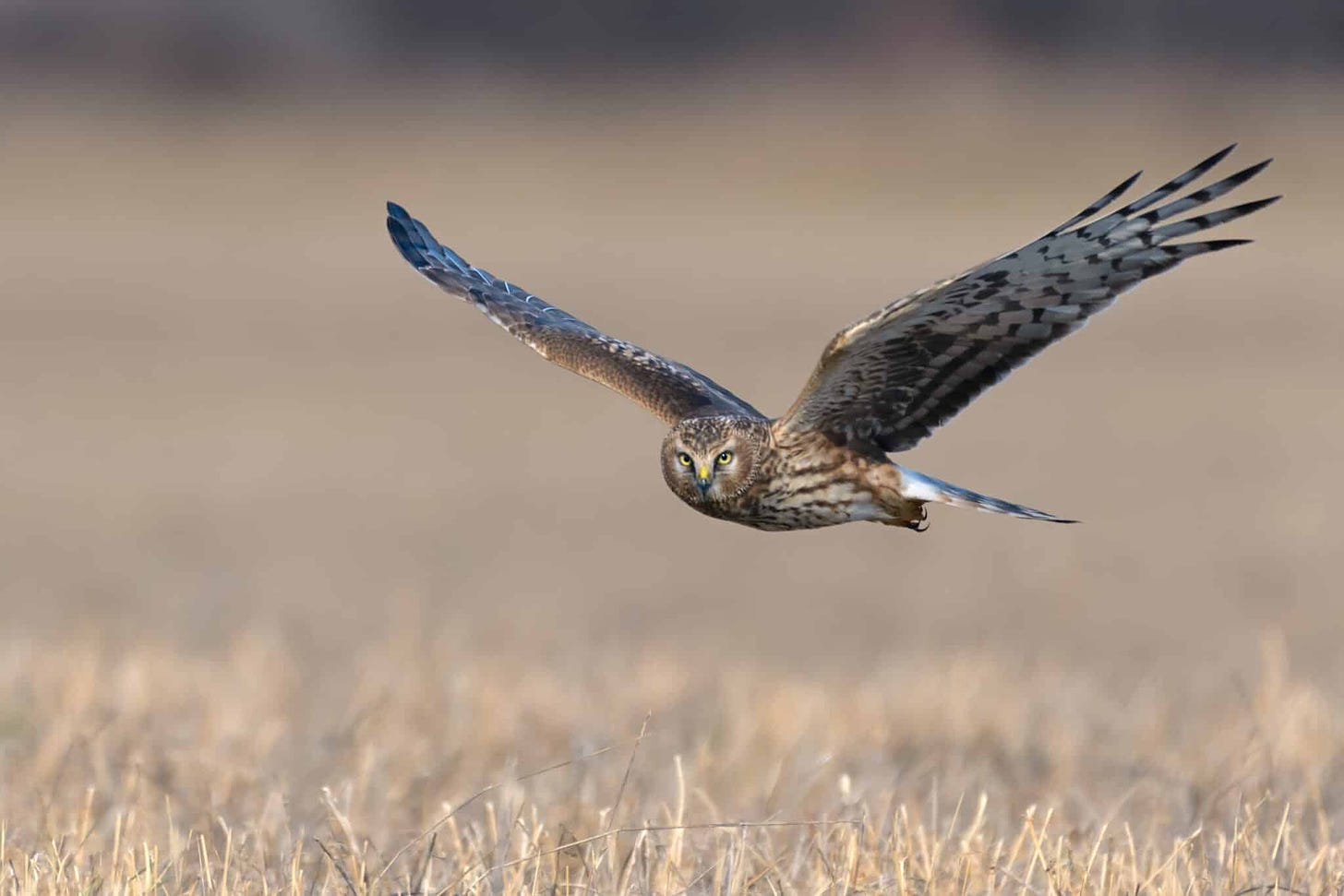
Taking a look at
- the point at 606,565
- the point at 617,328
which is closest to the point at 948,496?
the point at 606,565

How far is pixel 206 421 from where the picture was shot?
70.6 feet

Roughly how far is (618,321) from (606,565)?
43.0ft

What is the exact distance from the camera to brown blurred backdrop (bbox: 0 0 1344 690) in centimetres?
1383

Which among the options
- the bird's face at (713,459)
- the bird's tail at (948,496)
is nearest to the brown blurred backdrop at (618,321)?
the bird's face at (713,459)

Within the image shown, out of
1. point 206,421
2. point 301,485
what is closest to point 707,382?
point 301,485

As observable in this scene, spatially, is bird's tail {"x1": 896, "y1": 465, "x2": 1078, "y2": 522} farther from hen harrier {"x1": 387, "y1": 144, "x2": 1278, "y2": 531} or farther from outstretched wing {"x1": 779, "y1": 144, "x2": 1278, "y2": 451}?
outstretched wing {"x1": 779, "y1": 144, "x2": 1278, "y2": 451}

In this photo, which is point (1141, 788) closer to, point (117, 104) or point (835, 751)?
point (835, 751)

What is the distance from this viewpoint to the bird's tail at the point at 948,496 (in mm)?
5605

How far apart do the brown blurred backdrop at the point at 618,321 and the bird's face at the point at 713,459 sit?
323cm

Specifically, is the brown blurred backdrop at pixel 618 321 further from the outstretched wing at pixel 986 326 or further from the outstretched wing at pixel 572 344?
the outstretched wing at pixel 986 326

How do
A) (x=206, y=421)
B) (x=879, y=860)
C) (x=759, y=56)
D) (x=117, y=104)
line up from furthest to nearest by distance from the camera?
(x=759, y=56) → (x=117, y=104) → (x=206, y=421) → (x=879, y=860)

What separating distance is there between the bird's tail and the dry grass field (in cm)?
75

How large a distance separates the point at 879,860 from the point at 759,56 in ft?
175

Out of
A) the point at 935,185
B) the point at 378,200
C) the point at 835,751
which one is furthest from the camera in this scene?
the point at 935,185
